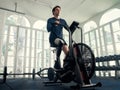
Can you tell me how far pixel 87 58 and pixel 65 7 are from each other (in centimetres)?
659

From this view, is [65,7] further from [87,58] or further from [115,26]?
[87,58]

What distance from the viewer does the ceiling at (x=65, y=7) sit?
287 inches

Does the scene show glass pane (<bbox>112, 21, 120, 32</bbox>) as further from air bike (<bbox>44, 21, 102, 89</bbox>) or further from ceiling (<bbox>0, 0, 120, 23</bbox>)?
air bike (<bbox>44, 21, 102, 89</bbox>)

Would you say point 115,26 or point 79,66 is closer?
point 79,66

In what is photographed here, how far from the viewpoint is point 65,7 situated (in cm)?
788

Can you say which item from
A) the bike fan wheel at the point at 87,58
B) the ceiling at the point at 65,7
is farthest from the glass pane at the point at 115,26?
the bike fan wheel at the point at 87,58

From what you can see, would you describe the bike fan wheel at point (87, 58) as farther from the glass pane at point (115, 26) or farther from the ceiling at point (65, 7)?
the glass pane at point (115, 26)

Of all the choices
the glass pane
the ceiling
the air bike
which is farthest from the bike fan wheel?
the glass pane

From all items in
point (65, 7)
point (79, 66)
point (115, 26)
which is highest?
point (65, 7)

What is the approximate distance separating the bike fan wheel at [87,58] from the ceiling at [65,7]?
19.5 feet

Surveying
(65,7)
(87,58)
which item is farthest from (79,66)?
Result: (65,7)

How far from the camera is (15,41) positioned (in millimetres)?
8094

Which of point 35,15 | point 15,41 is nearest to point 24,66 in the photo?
point 15,41

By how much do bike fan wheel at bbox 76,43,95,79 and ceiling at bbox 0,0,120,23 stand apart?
5.94 metres
